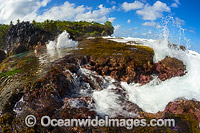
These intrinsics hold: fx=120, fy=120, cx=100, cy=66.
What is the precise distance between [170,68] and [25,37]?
1846 inches

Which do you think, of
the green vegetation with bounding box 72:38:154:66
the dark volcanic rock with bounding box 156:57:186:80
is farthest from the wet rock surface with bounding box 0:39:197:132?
the green vegetation with bounding box 72:38:154:66

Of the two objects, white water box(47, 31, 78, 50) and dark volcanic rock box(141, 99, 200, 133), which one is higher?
white water box(47, 31, 78, 50)

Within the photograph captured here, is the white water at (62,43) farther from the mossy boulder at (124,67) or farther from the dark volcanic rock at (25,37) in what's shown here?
the dark volcanic rock at (25,37)

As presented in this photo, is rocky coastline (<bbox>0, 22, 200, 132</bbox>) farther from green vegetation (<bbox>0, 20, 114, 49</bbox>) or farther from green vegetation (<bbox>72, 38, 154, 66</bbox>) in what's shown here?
green vegetation (<bbox>0, 20, 114, 49</bbox>)

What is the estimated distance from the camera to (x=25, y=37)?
42.7 m

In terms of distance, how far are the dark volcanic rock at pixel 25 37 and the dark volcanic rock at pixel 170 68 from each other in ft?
131

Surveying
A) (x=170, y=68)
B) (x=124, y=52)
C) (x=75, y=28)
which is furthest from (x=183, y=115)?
(x=75, y=28)

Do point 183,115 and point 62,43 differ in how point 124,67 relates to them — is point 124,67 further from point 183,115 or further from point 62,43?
point 62,43

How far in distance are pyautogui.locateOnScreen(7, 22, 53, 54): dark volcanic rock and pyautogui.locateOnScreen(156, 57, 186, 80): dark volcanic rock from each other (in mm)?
39907

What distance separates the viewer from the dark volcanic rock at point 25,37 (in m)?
40.3

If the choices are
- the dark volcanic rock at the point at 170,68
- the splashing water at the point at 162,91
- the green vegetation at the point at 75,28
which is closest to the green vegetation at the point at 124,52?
the dark volcanic rock at the point at 170,68

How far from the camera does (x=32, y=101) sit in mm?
6582

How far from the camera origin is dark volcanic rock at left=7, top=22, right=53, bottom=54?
4031cm

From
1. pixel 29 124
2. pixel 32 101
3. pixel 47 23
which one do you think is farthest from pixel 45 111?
pixel 47 23
